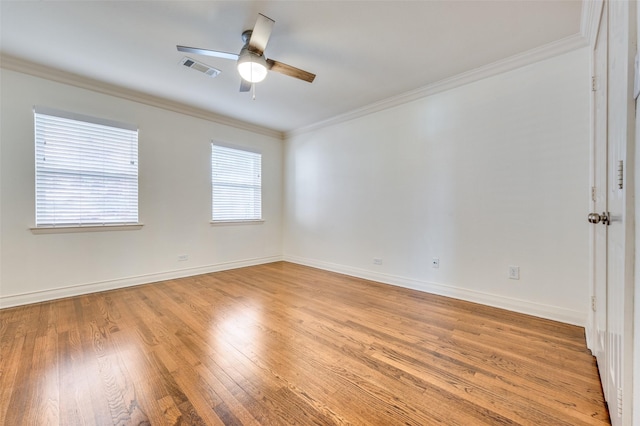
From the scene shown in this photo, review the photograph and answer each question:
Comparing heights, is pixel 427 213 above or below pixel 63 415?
above

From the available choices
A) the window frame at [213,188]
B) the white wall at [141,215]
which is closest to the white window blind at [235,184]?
the window frame at [213,188]

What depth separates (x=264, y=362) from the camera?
173 centimetres

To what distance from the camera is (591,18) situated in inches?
74.5

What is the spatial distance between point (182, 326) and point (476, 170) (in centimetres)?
328

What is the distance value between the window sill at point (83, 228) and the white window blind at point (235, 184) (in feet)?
3.61

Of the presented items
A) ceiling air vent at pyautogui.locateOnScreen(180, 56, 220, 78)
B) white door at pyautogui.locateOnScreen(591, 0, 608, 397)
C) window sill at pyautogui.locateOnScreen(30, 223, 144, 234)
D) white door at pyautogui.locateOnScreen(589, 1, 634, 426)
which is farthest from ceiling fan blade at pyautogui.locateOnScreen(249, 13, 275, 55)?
window sill at pyautogui.locateOnScreen(30, 223, 144, 234)

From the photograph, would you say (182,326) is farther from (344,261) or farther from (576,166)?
(576,166)

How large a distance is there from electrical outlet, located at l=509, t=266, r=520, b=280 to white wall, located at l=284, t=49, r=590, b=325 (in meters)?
0.05

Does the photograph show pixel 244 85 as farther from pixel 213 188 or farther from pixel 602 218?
pixel 602 218

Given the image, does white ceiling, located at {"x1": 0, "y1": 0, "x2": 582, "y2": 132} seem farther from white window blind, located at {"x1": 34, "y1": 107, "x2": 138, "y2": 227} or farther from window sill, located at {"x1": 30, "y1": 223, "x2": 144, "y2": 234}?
window sill, located at {"x1": 30, "y1": 223, "x2": 144, "y2": 234}

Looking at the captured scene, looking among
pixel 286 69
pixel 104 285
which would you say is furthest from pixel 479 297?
pixel 104 285

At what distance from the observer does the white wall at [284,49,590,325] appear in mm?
2336

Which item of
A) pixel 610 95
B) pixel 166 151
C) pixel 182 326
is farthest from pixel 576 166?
pixel 166 151

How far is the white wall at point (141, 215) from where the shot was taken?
2717 mm
